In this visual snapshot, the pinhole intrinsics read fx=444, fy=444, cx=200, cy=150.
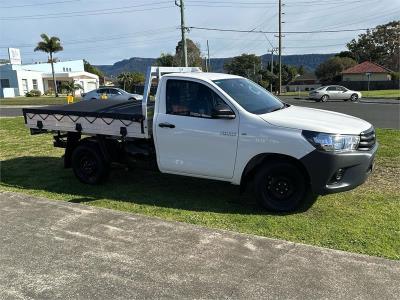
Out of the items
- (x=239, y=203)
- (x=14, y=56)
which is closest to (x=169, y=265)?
(x=239, y=203)

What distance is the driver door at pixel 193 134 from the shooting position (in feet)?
19.8

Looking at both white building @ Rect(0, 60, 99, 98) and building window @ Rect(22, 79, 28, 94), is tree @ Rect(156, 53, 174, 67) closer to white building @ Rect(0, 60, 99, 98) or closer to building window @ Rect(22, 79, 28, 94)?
white building @ Rect(0, 60, 99, 98)

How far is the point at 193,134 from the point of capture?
6219 mm

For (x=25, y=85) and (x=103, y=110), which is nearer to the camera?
(x=103, y=110)

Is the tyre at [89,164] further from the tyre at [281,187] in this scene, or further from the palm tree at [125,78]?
the palm tree at [125,78]

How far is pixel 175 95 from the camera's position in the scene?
6492mm

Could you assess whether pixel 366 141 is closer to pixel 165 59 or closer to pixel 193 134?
pixel 193 134

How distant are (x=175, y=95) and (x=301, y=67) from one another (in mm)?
146457

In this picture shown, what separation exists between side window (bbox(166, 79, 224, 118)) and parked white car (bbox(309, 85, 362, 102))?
31885 mm

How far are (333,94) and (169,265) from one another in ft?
Result: 114

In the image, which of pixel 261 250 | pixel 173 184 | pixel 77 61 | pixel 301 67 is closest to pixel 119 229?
pixel 261 250

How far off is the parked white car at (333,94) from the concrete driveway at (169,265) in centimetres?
3309

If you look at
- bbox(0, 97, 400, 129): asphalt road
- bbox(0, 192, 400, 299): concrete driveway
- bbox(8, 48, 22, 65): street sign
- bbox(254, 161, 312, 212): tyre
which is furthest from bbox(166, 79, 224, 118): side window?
bbox(8, 48, 22, 65): street sign

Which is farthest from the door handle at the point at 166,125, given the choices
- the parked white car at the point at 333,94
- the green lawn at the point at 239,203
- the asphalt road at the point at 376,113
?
the parked white car at the point at 333,94
